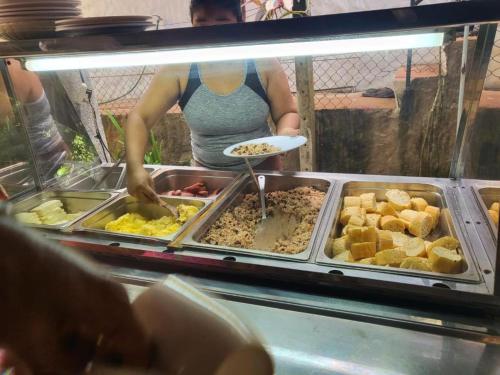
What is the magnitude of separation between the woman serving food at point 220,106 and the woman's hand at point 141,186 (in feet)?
0.33

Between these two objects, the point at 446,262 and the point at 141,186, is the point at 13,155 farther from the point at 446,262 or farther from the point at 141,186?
the point at 446,262

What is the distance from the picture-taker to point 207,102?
2195 mm

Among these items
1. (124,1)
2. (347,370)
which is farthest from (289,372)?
(124,1)

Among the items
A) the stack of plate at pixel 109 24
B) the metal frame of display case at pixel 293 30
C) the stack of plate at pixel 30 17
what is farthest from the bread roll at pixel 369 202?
the stack of plate at pixel 30 17

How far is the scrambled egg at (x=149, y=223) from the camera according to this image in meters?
1.62

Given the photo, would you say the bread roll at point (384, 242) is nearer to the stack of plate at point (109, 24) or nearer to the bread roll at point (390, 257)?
the bread roll at point (390, 257)

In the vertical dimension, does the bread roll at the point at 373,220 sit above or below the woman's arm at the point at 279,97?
below

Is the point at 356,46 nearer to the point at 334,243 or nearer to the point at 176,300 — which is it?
the point at 334,243

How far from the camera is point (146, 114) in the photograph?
2.15 m

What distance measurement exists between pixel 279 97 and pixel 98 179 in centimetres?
117

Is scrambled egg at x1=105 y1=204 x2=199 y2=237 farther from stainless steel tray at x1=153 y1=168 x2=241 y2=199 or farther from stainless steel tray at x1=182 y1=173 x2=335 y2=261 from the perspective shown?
stainless steel tray at x1=153 y1=168 x2=241 y2=199

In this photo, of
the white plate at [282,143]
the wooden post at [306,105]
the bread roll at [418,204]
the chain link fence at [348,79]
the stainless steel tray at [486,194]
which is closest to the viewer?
the stainless steel tray at [486,194]

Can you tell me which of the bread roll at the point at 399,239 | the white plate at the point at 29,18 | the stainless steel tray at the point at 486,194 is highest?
the white plate at the point at 29,18

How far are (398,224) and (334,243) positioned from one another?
1.07 ft
